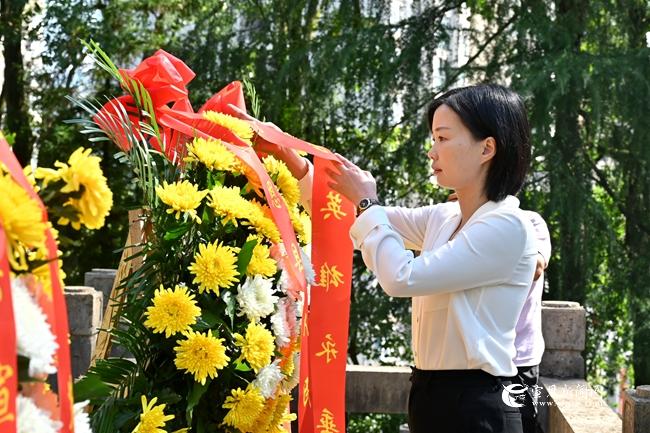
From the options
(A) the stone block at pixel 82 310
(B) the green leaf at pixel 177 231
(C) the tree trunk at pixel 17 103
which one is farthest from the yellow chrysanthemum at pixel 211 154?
(C) the tree trunk at pixel 17 103

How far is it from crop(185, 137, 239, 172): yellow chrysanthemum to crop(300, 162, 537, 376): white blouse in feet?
1.35

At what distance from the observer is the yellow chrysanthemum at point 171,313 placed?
7.07 feet

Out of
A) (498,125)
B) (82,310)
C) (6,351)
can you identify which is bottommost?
(82,310)

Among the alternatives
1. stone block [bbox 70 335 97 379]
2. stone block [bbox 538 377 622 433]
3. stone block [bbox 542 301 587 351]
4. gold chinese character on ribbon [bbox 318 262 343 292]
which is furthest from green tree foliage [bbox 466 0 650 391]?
gold chinese character on ribbon [bbox 318 262 343 292]

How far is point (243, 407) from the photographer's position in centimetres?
224

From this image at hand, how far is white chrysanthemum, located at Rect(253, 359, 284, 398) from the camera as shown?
2297 millimetres

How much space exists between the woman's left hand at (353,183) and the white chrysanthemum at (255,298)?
1.15 feet

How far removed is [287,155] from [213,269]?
0.67 metres

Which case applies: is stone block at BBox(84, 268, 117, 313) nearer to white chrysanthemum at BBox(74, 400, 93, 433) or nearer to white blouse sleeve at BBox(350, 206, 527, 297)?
white blouse sleeve at BBox(350, 206, 527, 297)

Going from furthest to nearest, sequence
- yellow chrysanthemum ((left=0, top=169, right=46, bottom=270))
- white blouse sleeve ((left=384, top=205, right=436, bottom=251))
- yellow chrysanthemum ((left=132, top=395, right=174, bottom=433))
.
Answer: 1. white blouse sleeve ((left=384, top=205, right=436, bottom=251))
2. yellow chrysanthemum ((left=132, top=395, right=174, bottom=433))
3. yellow chrysanthemum ((left=0, top=169, right=46, bottom=270))

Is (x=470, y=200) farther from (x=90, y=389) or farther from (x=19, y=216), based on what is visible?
(x=19, y=216)

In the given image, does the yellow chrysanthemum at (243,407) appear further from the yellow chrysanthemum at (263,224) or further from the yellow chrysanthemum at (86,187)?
the yellow chrysanthemum at (86,187)

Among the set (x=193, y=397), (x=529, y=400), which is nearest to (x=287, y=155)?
(x=193, y=397)

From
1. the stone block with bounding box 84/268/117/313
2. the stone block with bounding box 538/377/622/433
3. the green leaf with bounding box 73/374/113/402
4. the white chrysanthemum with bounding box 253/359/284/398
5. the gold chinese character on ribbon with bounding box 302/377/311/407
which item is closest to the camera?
the green leaf with bounding box 73/374/113/402
